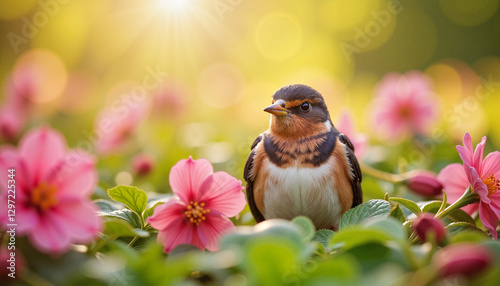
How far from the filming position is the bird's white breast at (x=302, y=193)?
1.03 m

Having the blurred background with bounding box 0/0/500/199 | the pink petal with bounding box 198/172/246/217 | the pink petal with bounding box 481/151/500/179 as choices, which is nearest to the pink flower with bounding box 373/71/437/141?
the blurred background with bounding box 0/0/500/199

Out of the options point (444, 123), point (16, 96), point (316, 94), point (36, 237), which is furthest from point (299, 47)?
point (36, 237)

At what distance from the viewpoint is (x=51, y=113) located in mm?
2309

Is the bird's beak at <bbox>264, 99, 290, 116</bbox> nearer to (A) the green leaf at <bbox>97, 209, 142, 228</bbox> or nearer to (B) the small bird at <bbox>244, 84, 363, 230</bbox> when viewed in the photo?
(B) the small bird at <bbox>244, 84, 363, 230</bbox>

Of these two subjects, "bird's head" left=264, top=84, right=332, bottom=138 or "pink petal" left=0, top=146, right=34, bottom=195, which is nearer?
"pink petal" left=0, top=146, right=34, bottom=195

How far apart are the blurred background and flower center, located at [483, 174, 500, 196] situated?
41 cm

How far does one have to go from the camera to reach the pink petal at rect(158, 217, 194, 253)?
0.75 m

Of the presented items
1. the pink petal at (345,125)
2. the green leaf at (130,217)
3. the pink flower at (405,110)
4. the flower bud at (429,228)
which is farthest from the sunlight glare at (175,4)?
the flower bud at (429,228)

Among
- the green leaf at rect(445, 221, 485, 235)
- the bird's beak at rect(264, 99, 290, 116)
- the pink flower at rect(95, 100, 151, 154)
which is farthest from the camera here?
the pink flower at rect(95, 100, 151, 154)

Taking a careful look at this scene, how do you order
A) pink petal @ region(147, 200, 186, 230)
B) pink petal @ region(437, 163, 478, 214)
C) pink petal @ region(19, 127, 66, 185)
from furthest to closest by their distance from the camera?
pink petal @ region(437, 163, 478, 214) → pink petal @ region(147, 200, 186, 230) → pink petal @ region(19, 127, 66, 185)

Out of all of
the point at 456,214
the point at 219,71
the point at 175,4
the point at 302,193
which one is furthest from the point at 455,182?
the point at 219,71

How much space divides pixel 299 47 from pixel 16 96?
9.39ft

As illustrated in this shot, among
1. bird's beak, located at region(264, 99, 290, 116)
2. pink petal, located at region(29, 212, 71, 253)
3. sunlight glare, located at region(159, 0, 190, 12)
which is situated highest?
sunlight glare, located at region(159, 0, 190, 12)

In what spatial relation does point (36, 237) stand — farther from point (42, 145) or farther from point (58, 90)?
point (58, 90)
